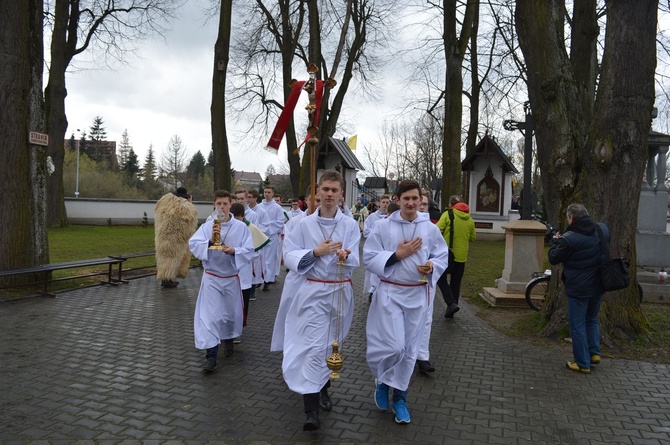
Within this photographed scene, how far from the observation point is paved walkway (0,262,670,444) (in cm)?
A: 440

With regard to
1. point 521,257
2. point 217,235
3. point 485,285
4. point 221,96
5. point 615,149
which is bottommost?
point 485,285

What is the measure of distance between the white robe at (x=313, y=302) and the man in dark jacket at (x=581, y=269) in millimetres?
2631

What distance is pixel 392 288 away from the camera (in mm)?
4762

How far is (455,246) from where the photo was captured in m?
8.98

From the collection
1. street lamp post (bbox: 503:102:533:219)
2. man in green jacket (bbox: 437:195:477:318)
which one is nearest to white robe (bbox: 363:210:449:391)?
man in green jacket (bbox: 437:195:477:318)

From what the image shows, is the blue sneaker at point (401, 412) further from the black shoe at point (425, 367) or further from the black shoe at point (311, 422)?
the black shoe at point (425, 367)

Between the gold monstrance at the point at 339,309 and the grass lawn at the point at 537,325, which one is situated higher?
the gold monstrance at the point at 339,309

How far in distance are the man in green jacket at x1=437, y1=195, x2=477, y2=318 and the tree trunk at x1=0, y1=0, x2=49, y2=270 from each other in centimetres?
752

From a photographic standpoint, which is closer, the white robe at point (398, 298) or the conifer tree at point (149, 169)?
the white robe at point (398, 298)

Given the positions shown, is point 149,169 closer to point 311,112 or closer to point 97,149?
point 97,149

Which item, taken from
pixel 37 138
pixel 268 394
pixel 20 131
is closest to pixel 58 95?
pixel 37 138

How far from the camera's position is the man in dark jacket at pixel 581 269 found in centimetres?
605

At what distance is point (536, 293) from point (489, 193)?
18.0 m

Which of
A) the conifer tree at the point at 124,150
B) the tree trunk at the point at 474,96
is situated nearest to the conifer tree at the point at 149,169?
the conifer tree at the point at 124,150
